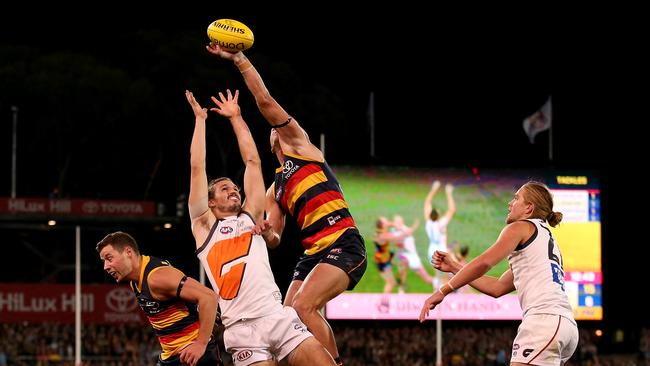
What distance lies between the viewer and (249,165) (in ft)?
33.9

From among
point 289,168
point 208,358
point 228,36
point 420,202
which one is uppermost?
point 228,36

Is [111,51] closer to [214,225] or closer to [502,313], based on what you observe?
[502,313]

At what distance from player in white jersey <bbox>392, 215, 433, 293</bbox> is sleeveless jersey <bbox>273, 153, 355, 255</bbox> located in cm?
2010

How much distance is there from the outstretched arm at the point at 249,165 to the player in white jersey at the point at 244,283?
0.01m

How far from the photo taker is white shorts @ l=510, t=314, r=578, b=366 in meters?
9.04

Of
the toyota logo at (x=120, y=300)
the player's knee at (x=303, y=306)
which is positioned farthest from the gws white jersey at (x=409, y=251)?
the player's knee at (x=303, y=306)

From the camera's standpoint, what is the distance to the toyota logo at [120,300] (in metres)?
37.2

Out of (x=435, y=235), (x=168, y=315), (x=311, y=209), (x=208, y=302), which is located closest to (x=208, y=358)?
(x=168, y=315)

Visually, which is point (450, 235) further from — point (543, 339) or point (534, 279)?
point (543, 339)

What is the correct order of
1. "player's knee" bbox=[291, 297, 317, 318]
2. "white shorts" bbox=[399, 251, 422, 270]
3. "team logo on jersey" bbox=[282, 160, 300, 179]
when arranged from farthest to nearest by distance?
"white shorts" bbox=[399, 251, 422, 270], "team logo on jersey" bbox=[282, 160, 300, 179], "player's knee" bbox=[291, 297, 317, 318]

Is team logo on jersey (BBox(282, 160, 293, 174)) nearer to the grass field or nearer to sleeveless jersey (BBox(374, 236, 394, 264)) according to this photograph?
the grass field

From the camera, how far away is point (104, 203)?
4216cm

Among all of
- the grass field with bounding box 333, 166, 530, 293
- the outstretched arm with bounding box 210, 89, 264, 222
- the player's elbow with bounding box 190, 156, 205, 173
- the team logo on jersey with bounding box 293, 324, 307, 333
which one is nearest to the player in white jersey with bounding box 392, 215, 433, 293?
the grass field with bounding box 333, 166, 530, 293

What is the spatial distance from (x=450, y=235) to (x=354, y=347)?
648 cm
